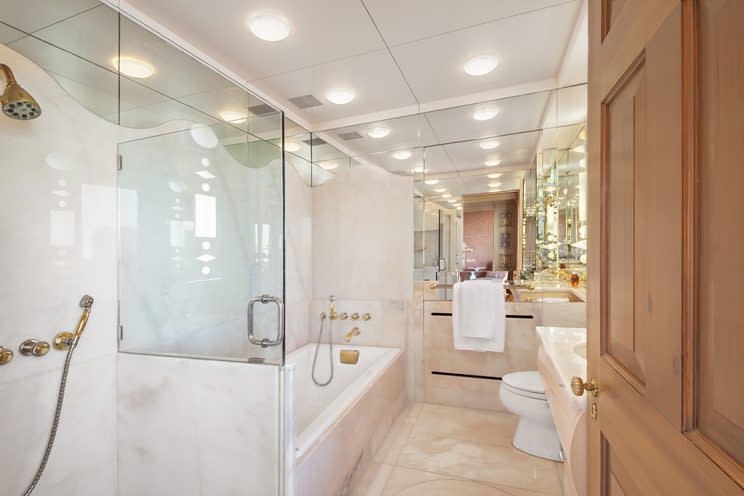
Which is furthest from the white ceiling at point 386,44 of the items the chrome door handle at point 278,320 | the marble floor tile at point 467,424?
the marble floor tile at point 467,424

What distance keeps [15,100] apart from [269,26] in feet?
3.68

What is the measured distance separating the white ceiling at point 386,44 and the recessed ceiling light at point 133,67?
275 millimetres

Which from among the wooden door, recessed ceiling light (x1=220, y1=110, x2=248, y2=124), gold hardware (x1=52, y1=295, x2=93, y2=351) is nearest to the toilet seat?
the wooden door

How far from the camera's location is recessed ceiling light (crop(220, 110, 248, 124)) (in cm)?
170

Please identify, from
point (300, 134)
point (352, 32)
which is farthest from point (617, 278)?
point (300, 134)

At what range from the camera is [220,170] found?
1.66 meters

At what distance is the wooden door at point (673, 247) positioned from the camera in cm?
42

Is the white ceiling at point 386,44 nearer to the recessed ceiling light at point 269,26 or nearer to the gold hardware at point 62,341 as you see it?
the recessed ceiling light at point 269,26

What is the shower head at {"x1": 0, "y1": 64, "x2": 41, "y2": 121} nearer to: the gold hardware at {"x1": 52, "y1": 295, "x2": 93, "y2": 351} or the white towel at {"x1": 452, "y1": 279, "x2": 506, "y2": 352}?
the gold hardware at {"x1": 52, "y1": 295, "x2": 93, "y2": 351}

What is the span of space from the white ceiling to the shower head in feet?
2.34

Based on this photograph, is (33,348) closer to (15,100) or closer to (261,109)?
(15,100)

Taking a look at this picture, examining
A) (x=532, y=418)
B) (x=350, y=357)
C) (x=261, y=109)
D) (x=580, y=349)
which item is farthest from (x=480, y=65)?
(x=350, y=357)

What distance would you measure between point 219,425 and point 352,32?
199cm

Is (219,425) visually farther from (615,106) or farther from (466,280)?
(466,280)
